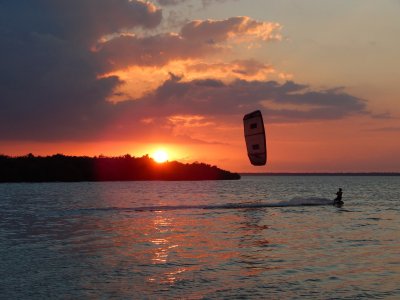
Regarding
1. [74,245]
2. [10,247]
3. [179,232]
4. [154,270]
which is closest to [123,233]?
[179,232]

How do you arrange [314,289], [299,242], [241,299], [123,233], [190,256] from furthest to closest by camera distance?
[123,233]
[299,242]
[190,256]
[314,289]
[241,299]

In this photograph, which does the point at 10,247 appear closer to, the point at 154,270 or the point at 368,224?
the point at 154,270

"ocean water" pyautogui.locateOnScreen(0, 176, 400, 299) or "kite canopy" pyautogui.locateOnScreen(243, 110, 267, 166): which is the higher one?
"kite canopy" pyautogui.locateOnScreen(243, 110, 267, 166)

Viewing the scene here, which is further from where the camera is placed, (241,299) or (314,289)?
(314,289)

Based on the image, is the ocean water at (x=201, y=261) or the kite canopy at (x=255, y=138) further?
the kite canopy at (x=255, y=138)

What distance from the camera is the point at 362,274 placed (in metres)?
18.7

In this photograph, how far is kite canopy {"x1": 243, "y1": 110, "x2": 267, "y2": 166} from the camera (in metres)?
26.3

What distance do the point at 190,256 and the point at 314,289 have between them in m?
7.65

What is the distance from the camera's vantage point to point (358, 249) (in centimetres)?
2502

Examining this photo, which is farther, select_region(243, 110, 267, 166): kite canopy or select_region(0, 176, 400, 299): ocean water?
select_region(243, 110, 267, 166): kite canopy

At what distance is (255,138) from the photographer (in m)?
26.9

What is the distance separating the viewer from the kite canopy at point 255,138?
2628cm

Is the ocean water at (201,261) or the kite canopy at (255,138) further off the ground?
the kite canopy at (255,138)

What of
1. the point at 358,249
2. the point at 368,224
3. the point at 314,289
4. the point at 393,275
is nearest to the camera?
the point at 314,289
